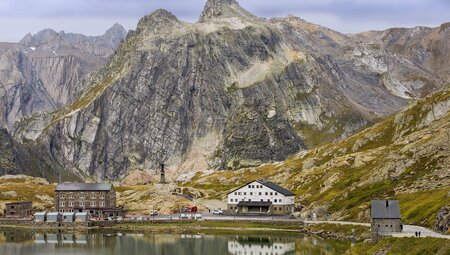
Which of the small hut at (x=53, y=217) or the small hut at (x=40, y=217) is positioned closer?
the small hut at (x=53, y=217)

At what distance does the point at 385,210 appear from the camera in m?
119

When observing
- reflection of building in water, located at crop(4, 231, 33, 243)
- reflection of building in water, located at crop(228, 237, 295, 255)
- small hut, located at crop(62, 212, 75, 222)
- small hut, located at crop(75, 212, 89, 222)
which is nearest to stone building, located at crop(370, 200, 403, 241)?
reflection of building in water, located at crop(228, 237, 295, 255)

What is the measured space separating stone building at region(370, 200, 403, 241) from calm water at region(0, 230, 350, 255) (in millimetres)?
8247

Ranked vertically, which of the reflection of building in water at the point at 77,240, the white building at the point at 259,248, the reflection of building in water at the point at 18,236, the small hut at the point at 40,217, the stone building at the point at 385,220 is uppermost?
the small hut at the point at 40,217

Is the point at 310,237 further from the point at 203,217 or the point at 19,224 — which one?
the point at 19,224

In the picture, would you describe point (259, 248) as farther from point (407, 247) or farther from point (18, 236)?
point (18, 236)

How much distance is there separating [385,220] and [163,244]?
47.4 m

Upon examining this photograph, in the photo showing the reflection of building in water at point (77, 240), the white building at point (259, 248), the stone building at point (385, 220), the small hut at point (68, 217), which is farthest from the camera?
the small hut at point (68, 217)

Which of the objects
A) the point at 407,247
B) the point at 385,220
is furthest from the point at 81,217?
the point at 407,247

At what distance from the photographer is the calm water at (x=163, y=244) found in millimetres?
131125

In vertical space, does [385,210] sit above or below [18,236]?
above

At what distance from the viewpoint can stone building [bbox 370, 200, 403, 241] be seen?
384 ft

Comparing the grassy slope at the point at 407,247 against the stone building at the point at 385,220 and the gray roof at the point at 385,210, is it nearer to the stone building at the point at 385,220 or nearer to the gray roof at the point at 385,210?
the stone building at the point at 385,220

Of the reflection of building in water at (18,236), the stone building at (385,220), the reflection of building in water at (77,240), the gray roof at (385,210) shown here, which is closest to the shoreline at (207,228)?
the reflection of building in water at (18,236)
